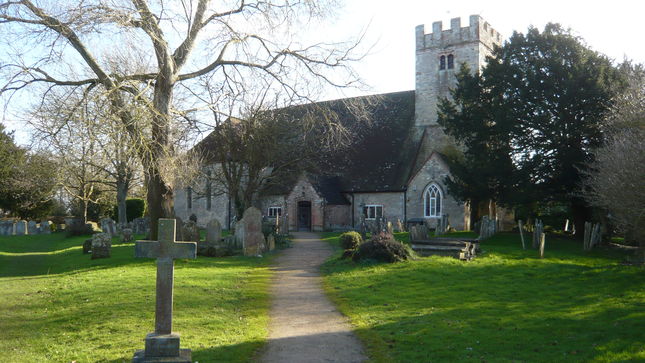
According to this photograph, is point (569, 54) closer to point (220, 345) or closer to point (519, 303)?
point (519, 303)

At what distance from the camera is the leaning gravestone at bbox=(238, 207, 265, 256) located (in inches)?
786

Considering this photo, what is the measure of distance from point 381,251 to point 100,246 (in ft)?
33.5

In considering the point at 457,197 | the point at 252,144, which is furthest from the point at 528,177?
the point at 252,144

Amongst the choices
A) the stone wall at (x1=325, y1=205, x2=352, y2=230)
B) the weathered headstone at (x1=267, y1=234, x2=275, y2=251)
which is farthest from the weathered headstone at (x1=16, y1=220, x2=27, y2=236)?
the weathered headstone at (x1=267, y1=234, x2=275, y2=251)

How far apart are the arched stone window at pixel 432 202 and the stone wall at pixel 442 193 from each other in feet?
0.61

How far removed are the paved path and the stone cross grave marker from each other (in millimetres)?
1344

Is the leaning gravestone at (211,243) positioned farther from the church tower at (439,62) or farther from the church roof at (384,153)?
the church tower at (439,62)

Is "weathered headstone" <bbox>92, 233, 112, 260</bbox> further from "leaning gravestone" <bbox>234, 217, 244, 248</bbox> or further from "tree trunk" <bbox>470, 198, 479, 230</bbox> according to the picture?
"tree trunk" <bbox>470, 198, 479, 230</bbox>

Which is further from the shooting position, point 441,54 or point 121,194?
point 441,54

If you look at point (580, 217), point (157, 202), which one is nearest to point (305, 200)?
point (580, 217)

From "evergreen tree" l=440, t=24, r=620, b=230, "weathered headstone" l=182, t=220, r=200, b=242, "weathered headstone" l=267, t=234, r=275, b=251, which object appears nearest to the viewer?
"weathered headstone" l=182, t=220, r=200, b=242

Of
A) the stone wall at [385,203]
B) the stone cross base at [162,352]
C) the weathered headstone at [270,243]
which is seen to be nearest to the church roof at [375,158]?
the stone wall at [385,203]

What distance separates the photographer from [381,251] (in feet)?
56.3

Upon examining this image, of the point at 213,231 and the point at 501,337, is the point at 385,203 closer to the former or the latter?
the point at 213,231
